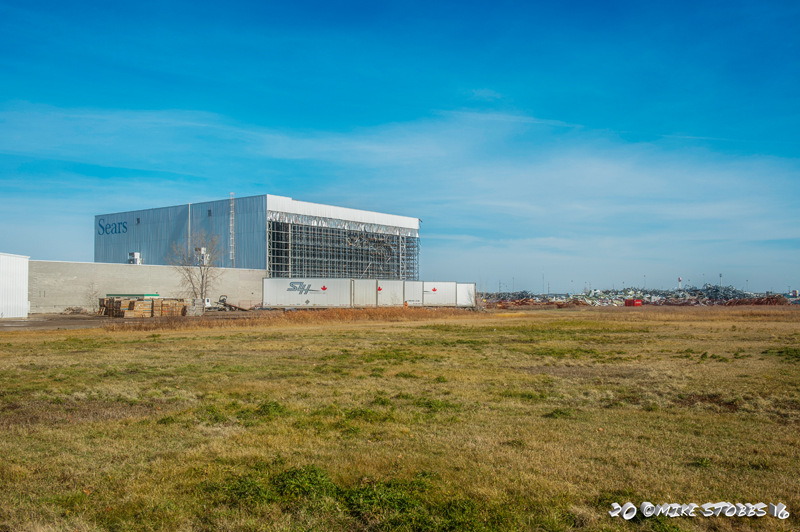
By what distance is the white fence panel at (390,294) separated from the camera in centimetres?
6719

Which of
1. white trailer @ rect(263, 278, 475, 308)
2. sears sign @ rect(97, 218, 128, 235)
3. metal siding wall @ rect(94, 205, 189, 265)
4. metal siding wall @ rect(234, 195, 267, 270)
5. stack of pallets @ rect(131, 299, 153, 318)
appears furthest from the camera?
sears sign @ rect(97, 218, 128, 235)

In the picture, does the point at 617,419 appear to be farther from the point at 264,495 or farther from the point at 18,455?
the point at 18,455

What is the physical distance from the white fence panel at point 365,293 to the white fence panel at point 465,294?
653 inches

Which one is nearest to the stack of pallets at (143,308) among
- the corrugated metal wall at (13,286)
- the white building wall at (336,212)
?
the corrugated metal wall at (13,286)

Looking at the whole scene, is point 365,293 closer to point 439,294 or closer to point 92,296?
point 439,294

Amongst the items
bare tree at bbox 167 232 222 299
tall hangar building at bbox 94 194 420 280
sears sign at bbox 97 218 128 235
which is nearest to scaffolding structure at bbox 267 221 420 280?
tall hangar building at bbox 94 194 420 280

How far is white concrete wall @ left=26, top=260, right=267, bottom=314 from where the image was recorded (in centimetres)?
5375

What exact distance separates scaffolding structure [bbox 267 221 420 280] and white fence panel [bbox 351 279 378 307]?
13.4 meters

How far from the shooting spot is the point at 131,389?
12539mm

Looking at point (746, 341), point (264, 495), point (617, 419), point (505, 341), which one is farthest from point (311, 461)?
point (746, 341)

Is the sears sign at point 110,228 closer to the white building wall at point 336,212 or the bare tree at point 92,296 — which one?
the white building wall at point 336,212

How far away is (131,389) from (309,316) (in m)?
31.9

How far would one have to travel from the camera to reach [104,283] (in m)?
58.3

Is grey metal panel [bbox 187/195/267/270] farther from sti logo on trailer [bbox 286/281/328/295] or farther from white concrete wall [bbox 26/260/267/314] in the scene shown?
sti logo on trailer [bbox 286/281/328/295]
